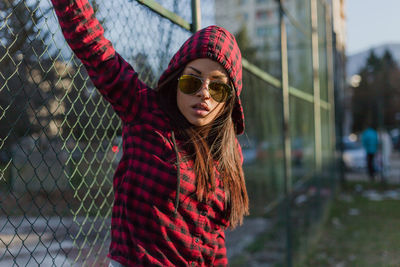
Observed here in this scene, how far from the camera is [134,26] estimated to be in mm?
1886

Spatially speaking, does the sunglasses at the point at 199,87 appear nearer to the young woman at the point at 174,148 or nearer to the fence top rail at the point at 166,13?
→ the young woman at the point at 174,148

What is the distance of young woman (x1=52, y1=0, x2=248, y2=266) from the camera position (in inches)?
53.6

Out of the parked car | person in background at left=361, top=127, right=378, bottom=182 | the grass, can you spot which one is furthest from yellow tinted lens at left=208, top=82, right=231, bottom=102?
the parked car

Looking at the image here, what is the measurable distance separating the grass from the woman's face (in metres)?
3.88

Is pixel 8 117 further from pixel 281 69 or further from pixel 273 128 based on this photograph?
pixel 273 128

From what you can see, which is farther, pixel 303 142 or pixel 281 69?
pixel 303 142

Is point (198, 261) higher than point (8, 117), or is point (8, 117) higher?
point (8, 117)

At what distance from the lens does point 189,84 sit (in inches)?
57.8

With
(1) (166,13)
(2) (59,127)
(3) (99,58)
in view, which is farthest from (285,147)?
(3) (99,58)

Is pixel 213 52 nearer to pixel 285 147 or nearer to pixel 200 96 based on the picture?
pixel 200 96

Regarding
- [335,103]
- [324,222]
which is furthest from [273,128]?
[335,103]

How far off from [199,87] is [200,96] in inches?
1.2

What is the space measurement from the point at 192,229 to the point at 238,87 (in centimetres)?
54

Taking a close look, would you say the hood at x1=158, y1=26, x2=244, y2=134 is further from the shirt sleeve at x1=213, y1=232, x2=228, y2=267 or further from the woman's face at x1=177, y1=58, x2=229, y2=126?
the shirt sleeve at x1=213, y1=232, x2=228, y2=267
